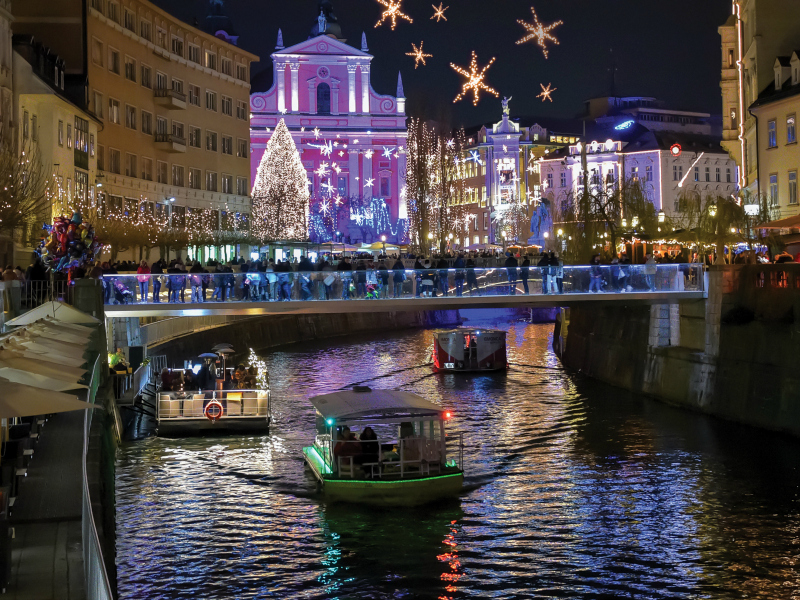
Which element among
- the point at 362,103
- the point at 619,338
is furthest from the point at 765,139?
the point at 362,103

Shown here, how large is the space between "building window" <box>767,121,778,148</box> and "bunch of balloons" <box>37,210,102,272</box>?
3279 cm

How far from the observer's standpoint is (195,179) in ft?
264

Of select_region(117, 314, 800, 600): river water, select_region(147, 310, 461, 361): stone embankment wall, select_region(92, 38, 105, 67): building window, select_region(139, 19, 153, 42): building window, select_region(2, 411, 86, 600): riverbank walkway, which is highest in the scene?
select_region(139, 19, 153, 42): building window

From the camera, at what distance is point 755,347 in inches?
1449

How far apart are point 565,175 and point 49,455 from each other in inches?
5012

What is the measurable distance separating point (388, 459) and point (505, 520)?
378 cm

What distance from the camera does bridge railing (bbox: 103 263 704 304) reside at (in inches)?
1490

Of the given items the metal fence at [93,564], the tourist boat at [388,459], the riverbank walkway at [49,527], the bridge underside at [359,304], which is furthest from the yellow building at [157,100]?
the metal fence at [93,564]

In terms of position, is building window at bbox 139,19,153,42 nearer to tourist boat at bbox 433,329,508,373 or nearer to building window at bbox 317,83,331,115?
tourist boat at bbox 433,329,508,373

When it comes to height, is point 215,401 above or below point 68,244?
below

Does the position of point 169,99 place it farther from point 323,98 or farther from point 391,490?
point 391,490

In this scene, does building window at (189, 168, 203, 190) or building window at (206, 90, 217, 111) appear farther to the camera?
building window at (206, 90, 217, 111)

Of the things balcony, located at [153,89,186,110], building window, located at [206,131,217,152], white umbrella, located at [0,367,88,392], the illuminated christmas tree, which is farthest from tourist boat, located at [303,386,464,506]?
building window, located at [206,131,217,152]

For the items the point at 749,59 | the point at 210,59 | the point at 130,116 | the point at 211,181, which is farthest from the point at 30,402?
the point at 210,59
